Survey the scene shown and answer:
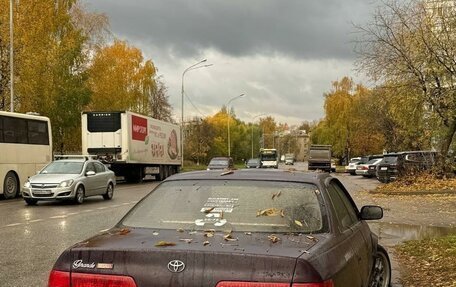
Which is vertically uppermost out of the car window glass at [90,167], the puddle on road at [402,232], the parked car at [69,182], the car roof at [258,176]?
the car roof at [258,176]

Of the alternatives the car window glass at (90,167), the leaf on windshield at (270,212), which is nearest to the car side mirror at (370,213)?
the leaf on windshield at (270,212)

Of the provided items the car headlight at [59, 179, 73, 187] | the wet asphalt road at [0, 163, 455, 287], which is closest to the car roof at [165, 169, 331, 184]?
the wet asphalt road at [0, 163, 455, 287]

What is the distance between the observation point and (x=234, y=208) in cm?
402

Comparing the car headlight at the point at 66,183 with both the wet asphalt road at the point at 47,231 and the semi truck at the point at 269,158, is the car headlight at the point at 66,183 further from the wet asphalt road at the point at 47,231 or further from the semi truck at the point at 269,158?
the semi truck at the point at 269,158

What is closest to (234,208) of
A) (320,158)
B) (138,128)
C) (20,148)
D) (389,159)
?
(20,148)

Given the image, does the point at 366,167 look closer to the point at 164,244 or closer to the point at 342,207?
the point at 342,207

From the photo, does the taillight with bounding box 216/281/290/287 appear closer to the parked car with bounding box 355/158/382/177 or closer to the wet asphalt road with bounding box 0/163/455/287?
the wet asphalt road with bounding box 0/163/455/287

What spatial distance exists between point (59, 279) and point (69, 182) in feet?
48.9

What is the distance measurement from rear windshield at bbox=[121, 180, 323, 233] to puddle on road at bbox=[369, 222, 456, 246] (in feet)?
21.8

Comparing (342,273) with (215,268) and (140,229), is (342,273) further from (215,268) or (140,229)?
(140,229)

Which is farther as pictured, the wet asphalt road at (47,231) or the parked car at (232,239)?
the wet asphalt road at (47,231)

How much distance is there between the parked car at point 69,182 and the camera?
17250 millimetres

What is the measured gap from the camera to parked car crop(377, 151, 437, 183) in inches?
976

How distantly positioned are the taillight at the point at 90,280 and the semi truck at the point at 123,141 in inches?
1068
